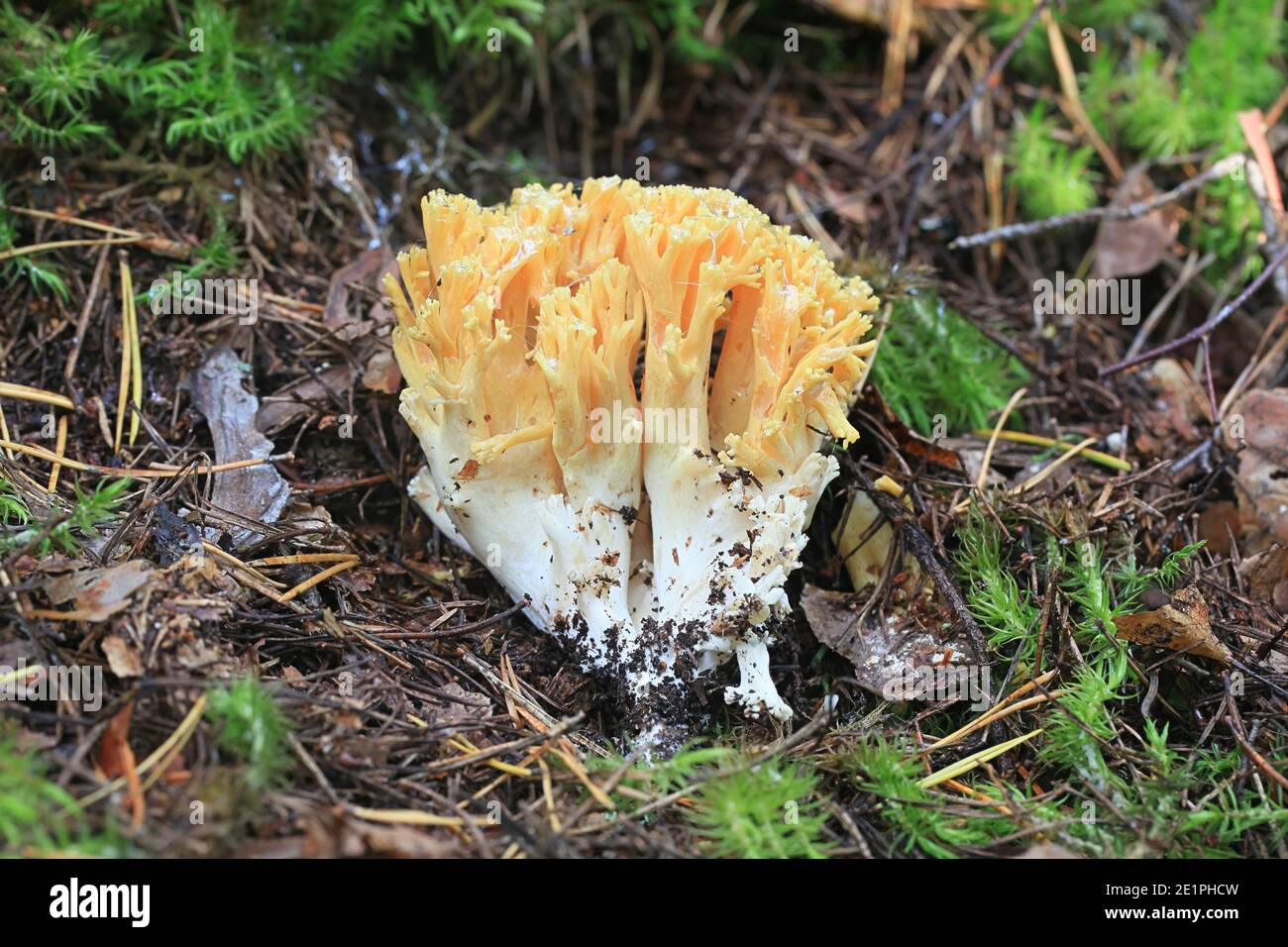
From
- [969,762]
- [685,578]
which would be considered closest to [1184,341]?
[969,762]

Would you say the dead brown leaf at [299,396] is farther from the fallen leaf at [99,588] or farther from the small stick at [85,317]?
the fallen leaf at [99,588]

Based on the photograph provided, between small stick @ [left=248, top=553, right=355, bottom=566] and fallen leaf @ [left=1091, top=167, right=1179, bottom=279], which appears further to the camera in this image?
fallen leaf @ [left=1091, top=167, right=1179, bottom=279]

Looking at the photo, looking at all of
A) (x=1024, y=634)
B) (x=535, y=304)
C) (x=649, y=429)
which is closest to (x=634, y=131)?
(x=535, y=304)

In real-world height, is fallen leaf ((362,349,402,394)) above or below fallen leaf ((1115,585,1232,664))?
above

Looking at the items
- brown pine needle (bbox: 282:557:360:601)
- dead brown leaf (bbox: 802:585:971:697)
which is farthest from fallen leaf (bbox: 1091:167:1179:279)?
brown pine needle (bbox: 282:557:360:601)

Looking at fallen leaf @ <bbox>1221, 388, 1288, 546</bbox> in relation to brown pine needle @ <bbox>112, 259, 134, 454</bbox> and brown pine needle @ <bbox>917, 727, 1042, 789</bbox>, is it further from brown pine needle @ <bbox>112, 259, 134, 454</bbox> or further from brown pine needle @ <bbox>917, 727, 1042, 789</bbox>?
brown pine needle @ <bbox>112, 259, 134, 454</bbox>

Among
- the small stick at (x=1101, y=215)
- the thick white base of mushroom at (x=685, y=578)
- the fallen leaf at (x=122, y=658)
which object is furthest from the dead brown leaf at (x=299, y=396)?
the small stick at (x=1101, y=215)

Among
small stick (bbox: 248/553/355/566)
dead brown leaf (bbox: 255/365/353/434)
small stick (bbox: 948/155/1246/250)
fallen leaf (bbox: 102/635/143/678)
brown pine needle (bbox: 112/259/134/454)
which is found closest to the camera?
fallen leaf (bbox: 102/635/143/678)

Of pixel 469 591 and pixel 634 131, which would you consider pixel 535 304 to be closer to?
pixel 469 591
